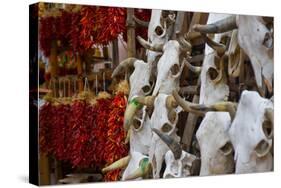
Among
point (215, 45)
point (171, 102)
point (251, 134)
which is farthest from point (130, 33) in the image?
point (251, 134)

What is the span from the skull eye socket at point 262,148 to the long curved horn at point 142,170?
3.02 feet

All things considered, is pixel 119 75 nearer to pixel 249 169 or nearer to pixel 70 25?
pixel 70 25

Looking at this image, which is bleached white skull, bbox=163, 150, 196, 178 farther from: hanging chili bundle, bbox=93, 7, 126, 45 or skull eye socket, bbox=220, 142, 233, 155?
hanging chili bundle, bbox=93, 7, 126, 45

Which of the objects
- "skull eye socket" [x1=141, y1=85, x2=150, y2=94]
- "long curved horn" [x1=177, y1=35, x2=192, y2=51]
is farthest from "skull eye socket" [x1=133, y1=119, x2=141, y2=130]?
"long curved horn" [x1=177, y1=35, x2=192, y2=51]

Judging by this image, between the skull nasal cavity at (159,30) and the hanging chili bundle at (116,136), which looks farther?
the skull nasal cavity at (159,30)

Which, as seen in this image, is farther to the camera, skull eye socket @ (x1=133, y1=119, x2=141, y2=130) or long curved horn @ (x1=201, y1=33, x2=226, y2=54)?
long curved horn @ (x1=201, y1=33, x2=226, y2=54)

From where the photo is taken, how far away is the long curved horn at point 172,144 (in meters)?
4.97

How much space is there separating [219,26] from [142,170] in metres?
1.28

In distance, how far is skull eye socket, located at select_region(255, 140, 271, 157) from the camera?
5.27 meters

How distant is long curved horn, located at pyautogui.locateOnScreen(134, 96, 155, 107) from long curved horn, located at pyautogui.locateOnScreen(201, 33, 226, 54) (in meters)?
0.63

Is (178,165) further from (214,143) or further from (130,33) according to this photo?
(130,33)

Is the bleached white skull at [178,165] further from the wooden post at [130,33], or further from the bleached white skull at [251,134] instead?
the wooden post at [130,33]

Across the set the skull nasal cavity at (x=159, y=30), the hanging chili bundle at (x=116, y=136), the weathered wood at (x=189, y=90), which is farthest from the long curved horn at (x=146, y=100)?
the skull nasal cavity at (x=159, y=30)

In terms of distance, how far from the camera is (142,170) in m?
4.94
